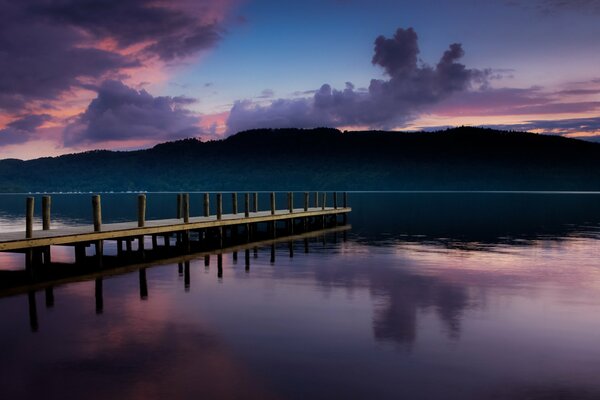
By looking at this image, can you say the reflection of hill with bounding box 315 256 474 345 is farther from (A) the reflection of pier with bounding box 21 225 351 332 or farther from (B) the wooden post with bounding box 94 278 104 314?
(B) the wooden post with bounding box 94 278 104 314

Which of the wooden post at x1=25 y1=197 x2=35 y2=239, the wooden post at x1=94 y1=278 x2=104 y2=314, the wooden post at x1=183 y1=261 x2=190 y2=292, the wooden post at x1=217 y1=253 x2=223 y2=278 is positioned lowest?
the wooden post at x1=217 y1=253 x2=223 y2=278

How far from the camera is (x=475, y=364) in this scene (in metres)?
12.2

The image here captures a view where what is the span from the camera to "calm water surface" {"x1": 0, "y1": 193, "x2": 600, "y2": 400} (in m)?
11.1

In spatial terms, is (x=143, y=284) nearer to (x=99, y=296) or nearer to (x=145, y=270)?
(x=99, y=296)

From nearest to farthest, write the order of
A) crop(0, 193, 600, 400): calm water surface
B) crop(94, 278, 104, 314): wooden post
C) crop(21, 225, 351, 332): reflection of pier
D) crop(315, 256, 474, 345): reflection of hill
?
crop(0, 193, 600, 400): calm water surface < crop(315, 256, 474, 345): reflection of hill < crop(94, 278, 104, 314): wooden post < crop(21, 225, 351, 332): reflection of pier

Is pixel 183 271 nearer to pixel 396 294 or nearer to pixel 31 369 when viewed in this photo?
pixel 396 294

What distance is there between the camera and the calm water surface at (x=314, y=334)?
36.3ft

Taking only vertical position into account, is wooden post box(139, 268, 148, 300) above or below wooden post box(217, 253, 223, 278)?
above

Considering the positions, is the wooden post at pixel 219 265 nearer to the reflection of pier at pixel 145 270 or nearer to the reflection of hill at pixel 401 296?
the reflection of pier at pixel 145 270

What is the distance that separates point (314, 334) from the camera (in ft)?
48.1

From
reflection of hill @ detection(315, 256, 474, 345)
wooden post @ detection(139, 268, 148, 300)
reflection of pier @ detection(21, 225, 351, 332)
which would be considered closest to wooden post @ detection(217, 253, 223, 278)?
reflection of pier @ detection(21, 225, 351, 332)

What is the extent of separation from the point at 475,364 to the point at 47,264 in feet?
60.0

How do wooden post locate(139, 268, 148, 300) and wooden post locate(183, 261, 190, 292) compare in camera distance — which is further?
wooden post locate(183, 261, 190, 292)

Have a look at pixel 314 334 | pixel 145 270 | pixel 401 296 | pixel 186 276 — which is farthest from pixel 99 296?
pixel 401 296
